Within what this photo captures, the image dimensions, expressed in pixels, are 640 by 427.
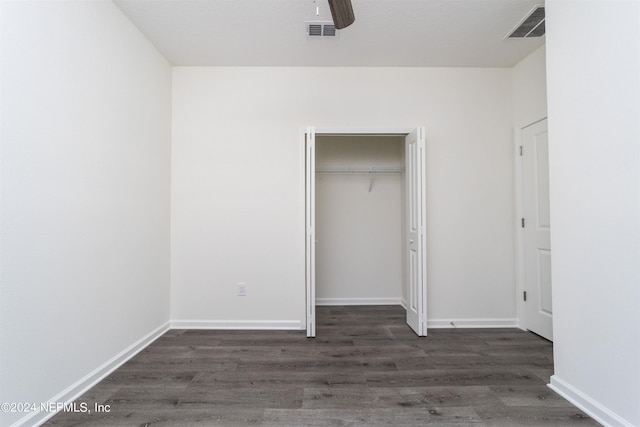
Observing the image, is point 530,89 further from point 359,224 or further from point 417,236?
point 359,224

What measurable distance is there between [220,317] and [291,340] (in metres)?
0.84

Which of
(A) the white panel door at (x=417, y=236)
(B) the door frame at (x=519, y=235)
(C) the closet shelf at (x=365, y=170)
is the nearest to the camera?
(A) the white panel door at (x=417, y=236)

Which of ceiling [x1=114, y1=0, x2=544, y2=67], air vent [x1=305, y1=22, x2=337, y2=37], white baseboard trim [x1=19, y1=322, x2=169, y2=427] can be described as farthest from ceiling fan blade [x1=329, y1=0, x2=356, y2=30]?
white baseboard trim [x1=19, y1=322, x2=169, y2=427]

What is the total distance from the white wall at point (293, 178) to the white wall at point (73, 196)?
43 centimetres

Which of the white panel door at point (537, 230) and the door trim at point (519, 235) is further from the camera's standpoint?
the door trim at point (519, 235)

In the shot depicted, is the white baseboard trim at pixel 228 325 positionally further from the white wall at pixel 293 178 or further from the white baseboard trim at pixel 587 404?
the white baseboard trim at pixel 587 404

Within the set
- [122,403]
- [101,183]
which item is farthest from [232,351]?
[101,183]

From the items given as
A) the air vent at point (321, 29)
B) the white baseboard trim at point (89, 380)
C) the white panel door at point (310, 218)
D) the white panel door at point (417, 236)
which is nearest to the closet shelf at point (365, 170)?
the white panel door at point (417, 236)

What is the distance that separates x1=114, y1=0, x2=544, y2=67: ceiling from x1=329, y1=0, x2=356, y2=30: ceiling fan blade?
0.75 m

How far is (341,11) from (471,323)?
3.11m

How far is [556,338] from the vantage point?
2.01m

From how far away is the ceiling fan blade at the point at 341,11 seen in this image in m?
1.55

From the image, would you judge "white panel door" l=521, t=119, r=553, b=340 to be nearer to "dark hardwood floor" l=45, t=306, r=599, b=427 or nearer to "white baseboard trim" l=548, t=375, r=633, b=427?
"dark hardwood floor" l=45, t=306, r=599, b=427

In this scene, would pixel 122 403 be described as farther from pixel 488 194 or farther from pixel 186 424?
pixel 488 194
